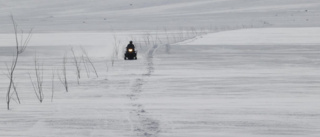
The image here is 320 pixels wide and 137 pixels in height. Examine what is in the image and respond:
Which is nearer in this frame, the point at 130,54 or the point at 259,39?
the point at 130,54

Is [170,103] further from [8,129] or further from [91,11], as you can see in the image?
[91,11]

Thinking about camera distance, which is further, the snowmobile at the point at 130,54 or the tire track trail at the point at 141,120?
the snowmobile at the point at 130,54

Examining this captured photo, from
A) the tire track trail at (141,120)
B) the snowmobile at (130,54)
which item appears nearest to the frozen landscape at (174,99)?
the tire track trail at (141,120)

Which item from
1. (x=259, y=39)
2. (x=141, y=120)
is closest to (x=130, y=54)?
(x=141, y=120)

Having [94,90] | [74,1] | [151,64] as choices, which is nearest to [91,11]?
[74,1]

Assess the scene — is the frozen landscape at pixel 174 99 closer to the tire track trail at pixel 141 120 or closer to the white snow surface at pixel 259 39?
the tire track trail at pixel 141 120

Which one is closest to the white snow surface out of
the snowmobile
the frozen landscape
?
the frozen landscape

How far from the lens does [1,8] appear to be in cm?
10650

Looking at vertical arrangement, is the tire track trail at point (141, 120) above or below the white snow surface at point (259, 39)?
above

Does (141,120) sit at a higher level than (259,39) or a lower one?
higher

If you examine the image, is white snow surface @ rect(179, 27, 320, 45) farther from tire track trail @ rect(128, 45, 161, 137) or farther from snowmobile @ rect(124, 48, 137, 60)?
tire track trail @ rect(128, 45, 161, 137)

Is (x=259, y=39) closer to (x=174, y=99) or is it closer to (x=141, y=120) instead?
(x=174, y=99)

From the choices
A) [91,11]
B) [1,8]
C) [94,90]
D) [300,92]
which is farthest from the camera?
[1,8]

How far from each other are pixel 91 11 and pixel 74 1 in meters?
16.9
